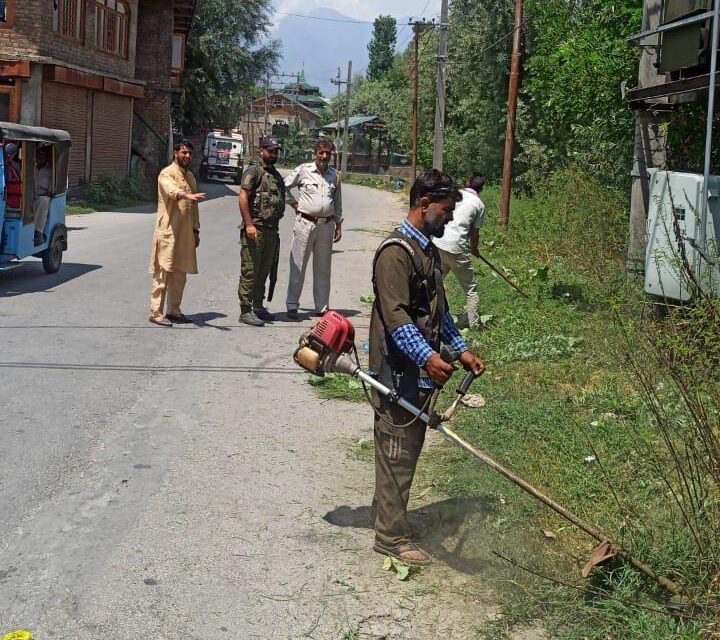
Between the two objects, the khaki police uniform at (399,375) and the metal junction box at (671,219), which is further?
the metal junction box at (671,219)

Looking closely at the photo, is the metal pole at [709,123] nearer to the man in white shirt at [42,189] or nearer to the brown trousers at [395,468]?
the brown trousers at [395,468]

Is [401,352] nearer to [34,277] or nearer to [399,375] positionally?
[399,375]

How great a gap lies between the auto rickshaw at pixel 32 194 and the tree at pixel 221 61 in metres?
32.3

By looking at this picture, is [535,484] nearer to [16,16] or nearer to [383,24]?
[16,16]

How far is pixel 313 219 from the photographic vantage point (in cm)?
1100

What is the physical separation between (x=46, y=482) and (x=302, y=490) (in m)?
1.46

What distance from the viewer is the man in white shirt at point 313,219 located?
10.9m

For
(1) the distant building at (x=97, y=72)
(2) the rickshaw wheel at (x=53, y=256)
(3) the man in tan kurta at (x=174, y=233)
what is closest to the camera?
(3) the man in tan kurta at (x=174, y=233)

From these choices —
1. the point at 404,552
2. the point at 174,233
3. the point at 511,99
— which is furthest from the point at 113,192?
the point at 404,552

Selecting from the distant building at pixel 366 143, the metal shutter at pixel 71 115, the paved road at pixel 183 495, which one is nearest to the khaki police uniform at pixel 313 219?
the paved road at pixel 183 495

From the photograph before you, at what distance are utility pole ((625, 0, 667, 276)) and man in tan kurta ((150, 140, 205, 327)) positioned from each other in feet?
15.4

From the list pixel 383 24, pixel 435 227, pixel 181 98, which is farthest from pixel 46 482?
pixel 383 24

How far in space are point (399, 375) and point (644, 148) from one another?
295 inches

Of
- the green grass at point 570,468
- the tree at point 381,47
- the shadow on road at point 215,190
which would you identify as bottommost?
the green grass at point 570,468
